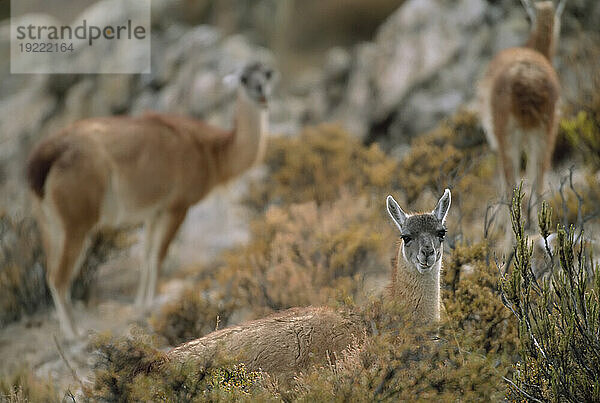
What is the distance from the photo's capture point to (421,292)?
356cm

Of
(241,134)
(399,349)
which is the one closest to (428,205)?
(241,134)

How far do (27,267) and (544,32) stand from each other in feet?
18.5

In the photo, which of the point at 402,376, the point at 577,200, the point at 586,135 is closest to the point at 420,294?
the point at 402,376

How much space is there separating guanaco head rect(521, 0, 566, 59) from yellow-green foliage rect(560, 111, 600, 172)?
119cm

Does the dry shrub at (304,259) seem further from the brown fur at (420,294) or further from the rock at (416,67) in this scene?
the rock at (416,67)

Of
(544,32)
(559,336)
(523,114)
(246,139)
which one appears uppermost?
(544,32)

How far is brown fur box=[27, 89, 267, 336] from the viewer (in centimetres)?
636

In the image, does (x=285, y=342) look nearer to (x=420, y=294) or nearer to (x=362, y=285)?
(x=420, y=294)

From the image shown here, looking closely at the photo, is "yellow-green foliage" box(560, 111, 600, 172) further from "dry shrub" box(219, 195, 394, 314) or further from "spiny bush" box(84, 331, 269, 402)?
"spiny bush" box(84, 331, 269, 402)

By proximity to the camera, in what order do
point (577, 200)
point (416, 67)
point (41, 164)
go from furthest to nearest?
point (416, 67), point (41, 164), point (577, 200)

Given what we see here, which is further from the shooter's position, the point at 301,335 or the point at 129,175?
the point at 129,175

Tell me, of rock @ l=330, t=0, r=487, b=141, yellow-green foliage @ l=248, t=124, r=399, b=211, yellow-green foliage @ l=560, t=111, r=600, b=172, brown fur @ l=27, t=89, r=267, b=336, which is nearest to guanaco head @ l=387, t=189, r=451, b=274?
yellow-green foliage @ l=248, t=124, r=399, b=211

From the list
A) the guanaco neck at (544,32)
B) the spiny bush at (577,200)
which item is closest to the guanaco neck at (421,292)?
the spiny bush at (577,200)

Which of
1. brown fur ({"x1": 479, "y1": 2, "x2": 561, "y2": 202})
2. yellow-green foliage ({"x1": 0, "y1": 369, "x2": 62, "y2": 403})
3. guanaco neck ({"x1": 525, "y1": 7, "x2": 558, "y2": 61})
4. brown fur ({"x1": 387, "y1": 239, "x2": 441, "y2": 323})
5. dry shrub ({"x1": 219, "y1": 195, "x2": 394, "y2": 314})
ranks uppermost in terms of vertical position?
guanaco neck ({"x1": 525, "y1": 7, "x2": 558, "y2": 61})
